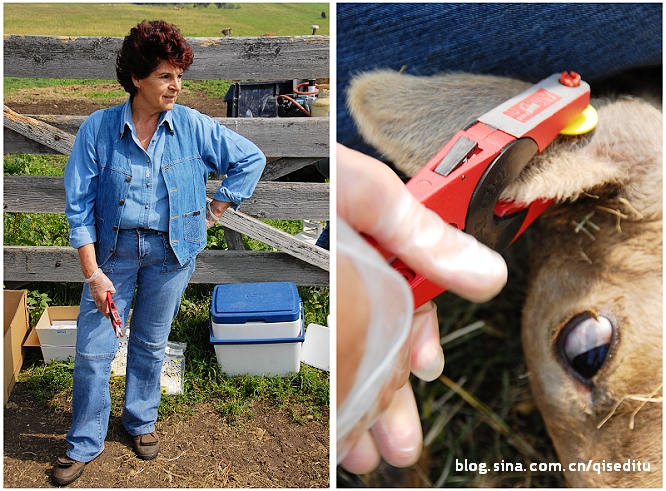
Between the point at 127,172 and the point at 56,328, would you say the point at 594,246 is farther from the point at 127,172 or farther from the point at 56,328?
the point at 56,328

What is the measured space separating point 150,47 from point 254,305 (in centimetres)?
95

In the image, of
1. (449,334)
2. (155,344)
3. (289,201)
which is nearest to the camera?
(449,334)

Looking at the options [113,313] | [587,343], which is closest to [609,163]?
[587,343]

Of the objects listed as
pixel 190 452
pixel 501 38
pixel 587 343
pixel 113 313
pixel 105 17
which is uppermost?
pixel 501 38

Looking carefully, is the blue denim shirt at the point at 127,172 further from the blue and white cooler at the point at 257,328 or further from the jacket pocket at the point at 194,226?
the blue and white cooler at the point at 257,328

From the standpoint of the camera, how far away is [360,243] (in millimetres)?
930

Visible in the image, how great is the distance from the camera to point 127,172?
169 centimetres

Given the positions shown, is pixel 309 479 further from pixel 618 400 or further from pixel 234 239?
pixel 618 400

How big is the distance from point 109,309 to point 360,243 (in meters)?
1.08

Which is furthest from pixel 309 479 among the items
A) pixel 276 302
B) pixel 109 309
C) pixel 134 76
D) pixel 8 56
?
pixel 8 56

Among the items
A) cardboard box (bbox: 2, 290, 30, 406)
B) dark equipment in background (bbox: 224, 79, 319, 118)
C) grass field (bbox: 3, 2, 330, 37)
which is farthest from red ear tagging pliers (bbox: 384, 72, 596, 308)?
dark equipment in background (bbox: 224, 79, 319, 118)

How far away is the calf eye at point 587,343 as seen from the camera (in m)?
1.22

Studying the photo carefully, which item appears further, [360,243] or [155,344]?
[155,344]

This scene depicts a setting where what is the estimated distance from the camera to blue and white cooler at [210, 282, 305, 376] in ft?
7.37
